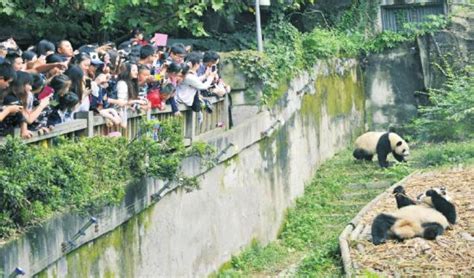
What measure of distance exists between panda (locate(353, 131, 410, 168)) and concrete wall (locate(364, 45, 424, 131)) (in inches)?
176

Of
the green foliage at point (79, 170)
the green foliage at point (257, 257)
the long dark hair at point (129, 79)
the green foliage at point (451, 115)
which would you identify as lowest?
the green foliage at point (257, 257)

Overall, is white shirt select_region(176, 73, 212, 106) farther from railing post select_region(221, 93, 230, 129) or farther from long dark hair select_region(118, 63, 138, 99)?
railing post select_region(221, 93, 230, 129)

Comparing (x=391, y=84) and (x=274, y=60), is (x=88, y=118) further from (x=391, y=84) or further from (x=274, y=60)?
(x=391, y=84)

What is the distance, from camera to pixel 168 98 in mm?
11477

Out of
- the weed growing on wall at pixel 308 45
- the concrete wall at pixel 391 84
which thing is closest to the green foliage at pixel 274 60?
the weed growing on wall at pixel 308 45

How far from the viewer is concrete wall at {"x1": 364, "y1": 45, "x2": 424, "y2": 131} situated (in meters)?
23.7

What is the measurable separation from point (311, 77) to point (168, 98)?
25.4ft

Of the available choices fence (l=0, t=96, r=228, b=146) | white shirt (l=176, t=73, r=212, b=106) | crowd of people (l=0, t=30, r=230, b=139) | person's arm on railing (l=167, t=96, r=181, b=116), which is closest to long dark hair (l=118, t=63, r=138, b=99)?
crowd of people (l=0, t=30, r=230, b=139)

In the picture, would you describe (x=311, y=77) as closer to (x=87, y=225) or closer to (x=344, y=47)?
(x=344, y=47)

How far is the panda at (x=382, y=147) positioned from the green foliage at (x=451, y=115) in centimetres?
128

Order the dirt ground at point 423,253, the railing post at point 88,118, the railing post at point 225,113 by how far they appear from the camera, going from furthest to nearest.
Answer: the railing post at point 225,113
the dirt ground at point 423,253
the railing post at point 88,118

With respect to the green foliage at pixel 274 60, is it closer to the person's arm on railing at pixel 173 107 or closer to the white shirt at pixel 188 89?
the white shirt at pixel 188 89

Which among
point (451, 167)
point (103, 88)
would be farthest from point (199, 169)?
point (451, 167)

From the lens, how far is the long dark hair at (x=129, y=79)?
10.4 metres
